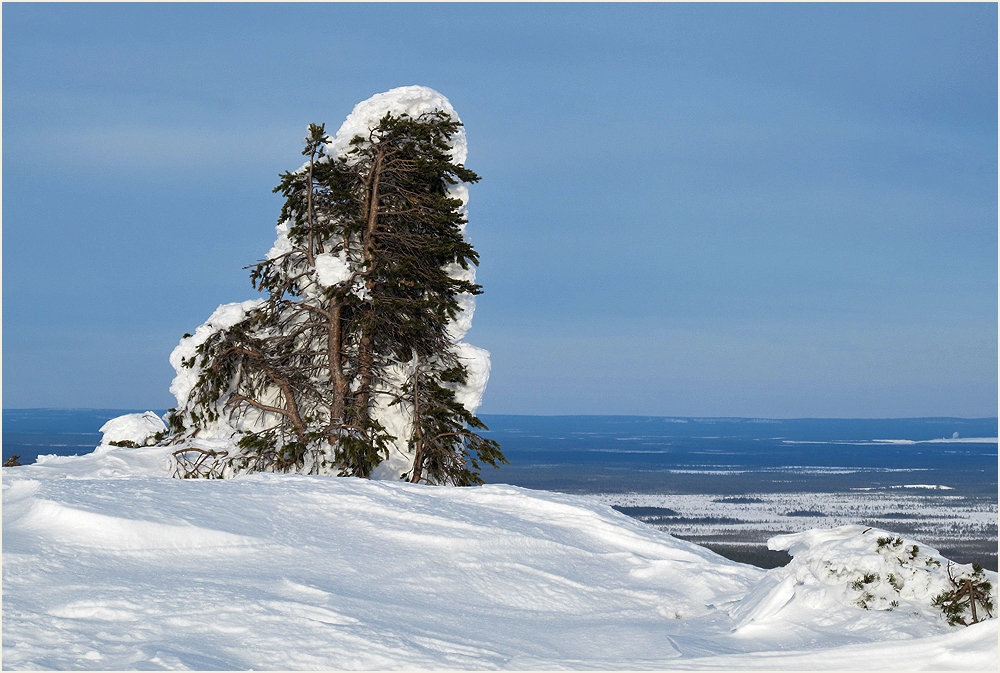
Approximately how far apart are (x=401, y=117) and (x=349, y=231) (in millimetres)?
2114

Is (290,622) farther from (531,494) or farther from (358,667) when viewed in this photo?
(531,494)

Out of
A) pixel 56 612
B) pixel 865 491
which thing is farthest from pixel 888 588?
pixel 865 491

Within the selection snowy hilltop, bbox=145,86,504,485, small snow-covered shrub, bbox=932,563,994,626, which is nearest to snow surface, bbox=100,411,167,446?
snowy hilltop, bbox=145,86,504,485

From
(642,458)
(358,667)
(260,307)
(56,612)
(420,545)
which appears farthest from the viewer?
(642,458)

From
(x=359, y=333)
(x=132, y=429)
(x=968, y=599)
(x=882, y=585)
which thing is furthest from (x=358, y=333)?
(x=968, y=599)

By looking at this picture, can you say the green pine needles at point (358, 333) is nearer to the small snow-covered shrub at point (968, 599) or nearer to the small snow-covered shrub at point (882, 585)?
the small snow-covered shrub at point (882, 585)

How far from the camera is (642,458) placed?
120 m

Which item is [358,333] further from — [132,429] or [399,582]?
[399,582]

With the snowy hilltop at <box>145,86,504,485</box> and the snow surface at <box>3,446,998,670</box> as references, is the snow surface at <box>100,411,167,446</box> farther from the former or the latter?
the snow surface at <box>3,446,998,670</box>

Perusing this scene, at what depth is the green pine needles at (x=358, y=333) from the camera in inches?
578

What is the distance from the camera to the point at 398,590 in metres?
6.94

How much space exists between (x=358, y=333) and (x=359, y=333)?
19 mm

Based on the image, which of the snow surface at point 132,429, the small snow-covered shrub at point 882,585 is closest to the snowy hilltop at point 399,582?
the small snow-covered shrub at point 882,585

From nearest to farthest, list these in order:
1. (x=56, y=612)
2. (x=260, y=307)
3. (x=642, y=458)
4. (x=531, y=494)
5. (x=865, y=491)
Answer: (x=56, y=612)
(x=531, y=494)
(x=260, y=307)
(x=865, y=491)
(x=642, y=458)
